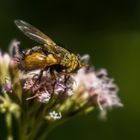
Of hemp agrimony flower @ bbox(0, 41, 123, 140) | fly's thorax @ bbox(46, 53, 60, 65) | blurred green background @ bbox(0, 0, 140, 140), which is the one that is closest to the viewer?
fly's thorax @ bbox(46, 53, 60, 65)

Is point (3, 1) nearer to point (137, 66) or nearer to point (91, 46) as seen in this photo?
point (91, 46)

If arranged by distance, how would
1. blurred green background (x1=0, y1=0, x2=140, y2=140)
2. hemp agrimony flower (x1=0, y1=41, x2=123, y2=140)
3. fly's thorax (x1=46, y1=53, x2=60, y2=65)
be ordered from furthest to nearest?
1. blurred green background (x1=0, y1=0, x2=140, y2=140)
2. hemp agrimony flower (x1=0, y1=41, x2=123, y2=140)
3. fly's thorax (x1=46, y1=53, x2=60, y2=65)

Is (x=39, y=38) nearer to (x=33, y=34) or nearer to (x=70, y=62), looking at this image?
(x=33, y=34)

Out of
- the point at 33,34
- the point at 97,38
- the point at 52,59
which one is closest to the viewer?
the point at 52,59

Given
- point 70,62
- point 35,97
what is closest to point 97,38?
point 70,62

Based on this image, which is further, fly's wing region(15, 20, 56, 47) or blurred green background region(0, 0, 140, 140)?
blurred green background region(0, 0, 140, 140)

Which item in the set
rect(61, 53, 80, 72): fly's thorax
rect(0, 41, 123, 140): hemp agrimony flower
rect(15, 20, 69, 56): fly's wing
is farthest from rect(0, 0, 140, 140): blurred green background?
rect(15, 20, 69, 56): fly's wing

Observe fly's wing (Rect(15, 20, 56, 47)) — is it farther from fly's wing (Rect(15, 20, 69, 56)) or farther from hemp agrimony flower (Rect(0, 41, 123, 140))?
hemp agrimony flower (Rect(0, 41, 123, 140))

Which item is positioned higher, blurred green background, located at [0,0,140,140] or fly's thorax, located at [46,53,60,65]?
blurred green background, located at [0,0,140,140]

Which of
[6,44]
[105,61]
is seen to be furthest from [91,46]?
[6,44]
